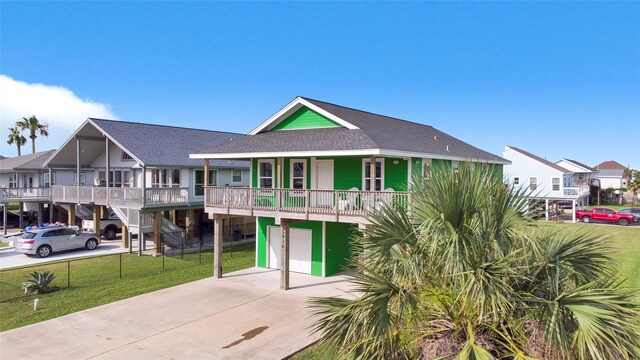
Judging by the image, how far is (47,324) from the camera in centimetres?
1173

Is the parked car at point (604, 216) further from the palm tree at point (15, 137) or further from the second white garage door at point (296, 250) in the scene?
the palm tree at point (15, 137)

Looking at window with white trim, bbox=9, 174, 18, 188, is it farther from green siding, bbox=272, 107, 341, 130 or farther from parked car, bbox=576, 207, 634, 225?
parked car, bbox=576, 207, 634, 225

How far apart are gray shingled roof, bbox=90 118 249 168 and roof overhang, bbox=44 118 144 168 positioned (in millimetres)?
790

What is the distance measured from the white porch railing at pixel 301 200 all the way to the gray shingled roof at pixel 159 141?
8.76m

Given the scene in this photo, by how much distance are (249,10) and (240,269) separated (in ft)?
38.7

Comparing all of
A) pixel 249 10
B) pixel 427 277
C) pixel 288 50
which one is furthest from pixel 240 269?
pixel 288 50

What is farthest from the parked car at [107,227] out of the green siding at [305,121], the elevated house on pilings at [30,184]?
the green siding at [305,121]

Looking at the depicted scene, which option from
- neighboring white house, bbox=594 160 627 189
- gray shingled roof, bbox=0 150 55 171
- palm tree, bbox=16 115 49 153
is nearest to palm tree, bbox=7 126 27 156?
palm tree, bbox=16 115 49 153

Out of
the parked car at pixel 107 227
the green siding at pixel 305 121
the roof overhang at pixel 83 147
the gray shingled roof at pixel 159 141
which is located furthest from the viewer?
the parked car at pixel 107 227

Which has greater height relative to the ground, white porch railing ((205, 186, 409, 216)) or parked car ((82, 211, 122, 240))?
white porch railing ((205, 186, 409, 216))

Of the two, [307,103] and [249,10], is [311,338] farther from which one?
[249,10]

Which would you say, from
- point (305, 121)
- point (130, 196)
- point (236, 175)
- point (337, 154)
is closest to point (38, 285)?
point (130, 196)

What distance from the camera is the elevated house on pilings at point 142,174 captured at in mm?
23578

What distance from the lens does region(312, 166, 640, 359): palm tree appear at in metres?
5.36
